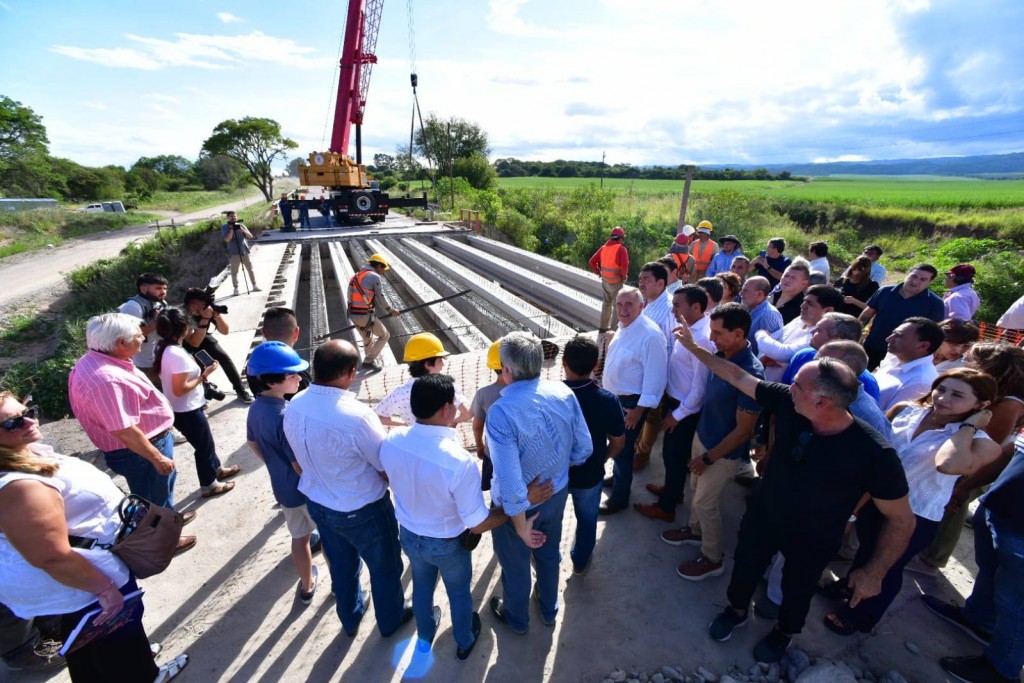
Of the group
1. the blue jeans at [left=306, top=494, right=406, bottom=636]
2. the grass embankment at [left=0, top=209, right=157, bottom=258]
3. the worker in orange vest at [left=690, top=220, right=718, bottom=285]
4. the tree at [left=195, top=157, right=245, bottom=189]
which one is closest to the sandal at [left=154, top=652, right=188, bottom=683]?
the blue jeans at [left=306, top=494, right=406, bottom=636]

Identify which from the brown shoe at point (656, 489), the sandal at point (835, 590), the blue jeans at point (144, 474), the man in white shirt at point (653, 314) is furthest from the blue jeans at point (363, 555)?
the sandal at point (835, 590)

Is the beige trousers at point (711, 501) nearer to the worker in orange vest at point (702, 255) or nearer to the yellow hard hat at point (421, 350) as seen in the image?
the yellow hard hat at point (421, 350)

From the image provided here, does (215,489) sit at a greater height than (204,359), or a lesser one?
lesser

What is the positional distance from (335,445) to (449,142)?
128ft

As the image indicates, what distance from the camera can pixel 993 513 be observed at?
2.28m

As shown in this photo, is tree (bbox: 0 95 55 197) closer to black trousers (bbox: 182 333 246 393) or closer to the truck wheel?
the truck wheel

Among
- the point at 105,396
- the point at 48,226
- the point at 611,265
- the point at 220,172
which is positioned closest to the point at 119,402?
the point at 105,396

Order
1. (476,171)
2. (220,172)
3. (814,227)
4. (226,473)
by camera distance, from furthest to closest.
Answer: (220,172)
(476,171)
(814,227)
(226,473)

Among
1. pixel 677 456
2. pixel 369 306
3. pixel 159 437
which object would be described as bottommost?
pixel 677 456

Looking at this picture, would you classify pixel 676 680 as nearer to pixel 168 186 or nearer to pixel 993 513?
pixel 993 513

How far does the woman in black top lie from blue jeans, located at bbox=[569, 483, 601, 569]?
4535 mm

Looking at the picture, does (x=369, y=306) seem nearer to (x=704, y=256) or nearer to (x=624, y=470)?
(x=624, y=470)

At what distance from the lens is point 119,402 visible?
252 cm

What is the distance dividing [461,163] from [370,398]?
107 ft
